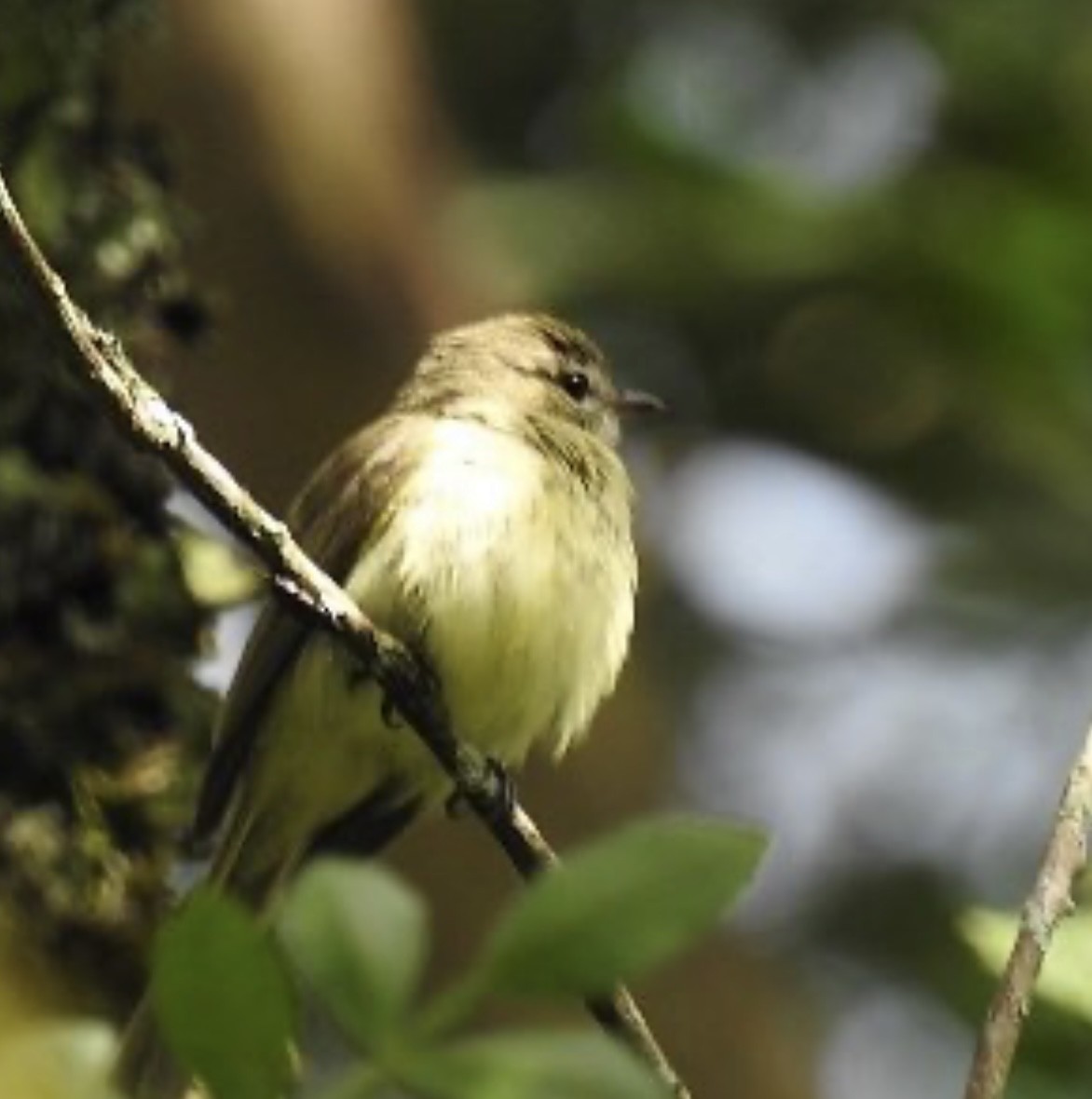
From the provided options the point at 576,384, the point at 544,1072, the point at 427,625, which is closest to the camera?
the point at 544,1072

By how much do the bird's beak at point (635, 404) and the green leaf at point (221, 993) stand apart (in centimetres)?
337

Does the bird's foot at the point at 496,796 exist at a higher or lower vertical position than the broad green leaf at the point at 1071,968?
lower

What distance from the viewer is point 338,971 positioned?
3.85 feet

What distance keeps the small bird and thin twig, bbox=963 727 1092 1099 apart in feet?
4.80

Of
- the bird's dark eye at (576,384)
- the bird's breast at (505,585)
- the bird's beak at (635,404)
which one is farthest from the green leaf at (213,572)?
the bird's beak at (635,404)

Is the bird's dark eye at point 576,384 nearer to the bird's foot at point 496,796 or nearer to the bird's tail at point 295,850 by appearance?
the bird's tail at point 295,850

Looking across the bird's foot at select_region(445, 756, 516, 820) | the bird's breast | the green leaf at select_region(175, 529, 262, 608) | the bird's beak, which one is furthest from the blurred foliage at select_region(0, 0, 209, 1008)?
the bird's beak

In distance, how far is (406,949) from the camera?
119 centimetres

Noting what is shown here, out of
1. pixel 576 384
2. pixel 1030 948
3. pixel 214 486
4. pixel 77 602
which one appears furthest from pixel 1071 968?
pixel 576 384

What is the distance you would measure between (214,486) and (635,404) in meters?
2.46

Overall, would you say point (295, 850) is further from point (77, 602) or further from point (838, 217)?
point (838, 217)

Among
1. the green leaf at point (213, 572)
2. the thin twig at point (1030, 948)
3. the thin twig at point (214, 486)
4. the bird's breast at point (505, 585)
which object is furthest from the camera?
the green leaf at point (213, 572)

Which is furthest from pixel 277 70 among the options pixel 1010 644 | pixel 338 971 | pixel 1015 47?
pixel 338 971

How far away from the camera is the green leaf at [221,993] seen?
1.18m
